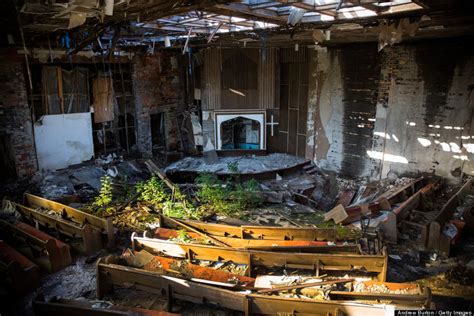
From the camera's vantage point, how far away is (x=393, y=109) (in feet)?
33.4

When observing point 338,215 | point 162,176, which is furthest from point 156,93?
point 338,215

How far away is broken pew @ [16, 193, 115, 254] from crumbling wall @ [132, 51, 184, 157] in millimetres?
5473

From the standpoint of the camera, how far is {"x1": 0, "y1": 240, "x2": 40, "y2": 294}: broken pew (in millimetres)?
5379

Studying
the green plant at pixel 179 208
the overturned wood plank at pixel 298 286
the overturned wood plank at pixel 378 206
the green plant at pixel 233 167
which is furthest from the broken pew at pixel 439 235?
the green plant at pixel 233 167

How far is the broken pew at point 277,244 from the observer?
19.1 feet

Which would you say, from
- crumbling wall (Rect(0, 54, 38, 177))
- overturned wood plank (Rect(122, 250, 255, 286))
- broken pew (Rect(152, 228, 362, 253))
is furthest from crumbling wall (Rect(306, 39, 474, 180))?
crumbling wall (Rect(0, 54, 38, 177))

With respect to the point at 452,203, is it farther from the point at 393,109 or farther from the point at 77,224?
the point at 77,224

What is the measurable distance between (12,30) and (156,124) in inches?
260

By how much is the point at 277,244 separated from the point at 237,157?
7.36m

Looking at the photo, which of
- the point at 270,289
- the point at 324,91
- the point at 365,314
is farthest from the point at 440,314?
the point at 324,91

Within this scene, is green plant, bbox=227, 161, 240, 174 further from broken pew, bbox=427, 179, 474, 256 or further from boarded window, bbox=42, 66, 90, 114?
broken pew, bbox=427, 179, 474, 256

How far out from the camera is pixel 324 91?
38.5 ft

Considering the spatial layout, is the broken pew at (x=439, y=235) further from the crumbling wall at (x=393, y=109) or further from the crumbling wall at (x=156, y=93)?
the crumbling wall at (x=156, y=93)

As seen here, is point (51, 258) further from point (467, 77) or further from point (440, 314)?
point (467, 77)
